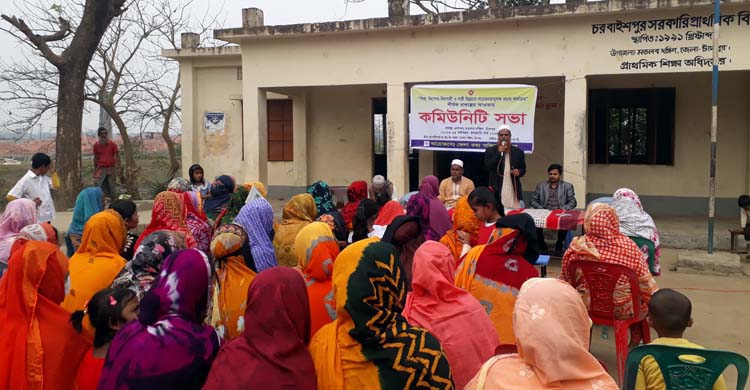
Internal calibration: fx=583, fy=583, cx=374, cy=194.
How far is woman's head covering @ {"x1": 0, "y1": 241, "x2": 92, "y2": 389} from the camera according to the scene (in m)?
2.37

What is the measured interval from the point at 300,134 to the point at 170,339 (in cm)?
1033

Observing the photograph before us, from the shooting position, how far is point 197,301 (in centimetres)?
226

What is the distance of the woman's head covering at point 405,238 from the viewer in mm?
3613

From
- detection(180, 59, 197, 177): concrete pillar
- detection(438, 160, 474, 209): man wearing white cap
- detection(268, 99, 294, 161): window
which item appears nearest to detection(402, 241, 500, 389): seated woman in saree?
detection(438, 160, 474, 209): man wearing white cap

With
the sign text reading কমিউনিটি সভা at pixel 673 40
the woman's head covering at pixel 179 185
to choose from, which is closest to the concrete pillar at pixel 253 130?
the woman's head covering at pixel 179 185

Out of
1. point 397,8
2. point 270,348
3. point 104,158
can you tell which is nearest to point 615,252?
point 270,348

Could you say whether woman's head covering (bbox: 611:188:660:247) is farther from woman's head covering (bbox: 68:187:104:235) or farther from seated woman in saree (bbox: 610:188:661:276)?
woman's head covering (bbox: 68:187:104:235)

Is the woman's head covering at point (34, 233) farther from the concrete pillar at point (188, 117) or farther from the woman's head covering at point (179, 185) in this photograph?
the concrete pillar at point (188, 117)

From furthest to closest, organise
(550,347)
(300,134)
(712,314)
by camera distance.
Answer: (300,134), (712,314), (550,347)

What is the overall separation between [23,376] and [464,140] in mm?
7230

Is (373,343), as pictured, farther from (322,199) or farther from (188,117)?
(188,117)

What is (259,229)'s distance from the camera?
378cm

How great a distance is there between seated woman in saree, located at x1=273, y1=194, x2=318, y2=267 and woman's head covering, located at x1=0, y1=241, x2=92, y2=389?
179 cm

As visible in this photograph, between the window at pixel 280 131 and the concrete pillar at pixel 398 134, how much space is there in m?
3.70
